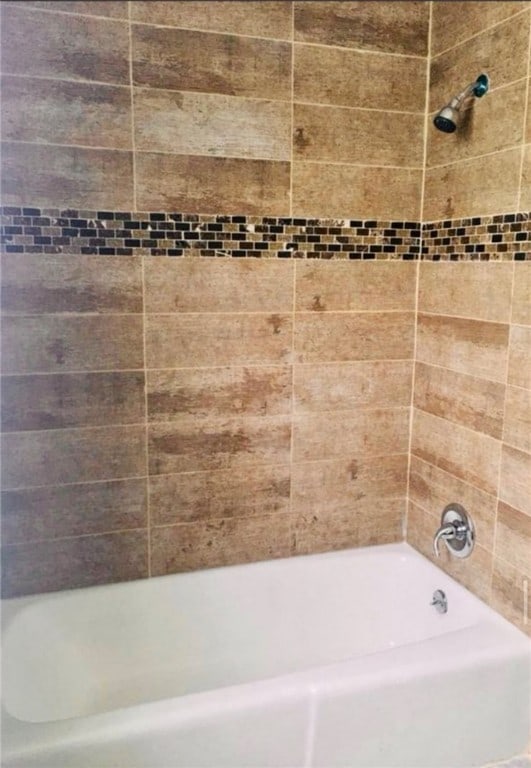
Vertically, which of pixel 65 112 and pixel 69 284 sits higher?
pixel 65 112

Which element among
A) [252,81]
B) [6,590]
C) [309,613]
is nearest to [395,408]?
[309,613]

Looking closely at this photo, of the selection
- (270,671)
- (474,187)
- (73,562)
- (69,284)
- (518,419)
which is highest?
(474,187)

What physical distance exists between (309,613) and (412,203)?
4.97 ft

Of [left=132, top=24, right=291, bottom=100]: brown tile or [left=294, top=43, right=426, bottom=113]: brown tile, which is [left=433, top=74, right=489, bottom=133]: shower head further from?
[left=132, top=24, right=291, bottom=100]: brown tile

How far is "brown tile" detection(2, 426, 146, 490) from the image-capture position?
1.87 m

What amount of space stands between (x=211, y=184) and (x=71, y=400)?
81 cm

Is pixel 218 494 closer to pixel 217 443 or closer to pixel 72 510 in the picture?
pixel 217 443

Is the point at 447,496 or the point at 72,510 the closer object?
the point at 72,510

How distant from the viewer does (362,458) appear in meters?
2.23

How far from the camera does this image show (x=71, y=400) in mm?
1889

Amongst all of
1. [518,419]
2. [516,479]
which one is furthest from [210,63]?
[516,479]

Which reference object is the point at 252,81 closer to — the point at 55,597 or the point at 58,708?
the point at 55,597

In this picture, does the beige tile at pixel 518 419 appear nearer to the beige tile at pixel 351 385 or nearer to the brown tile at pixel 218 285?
the beige tile at pixel 351 385

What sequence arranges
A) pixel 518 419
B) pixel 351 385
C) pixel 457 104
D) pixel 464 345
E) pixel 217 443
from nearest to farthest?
pixel 518 419 → pixel 457 104 → pixel 464 345 → pixel 217 443 → pixel 351 385
